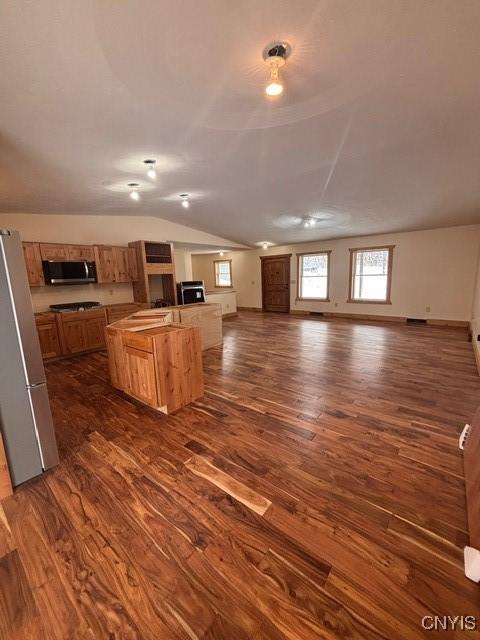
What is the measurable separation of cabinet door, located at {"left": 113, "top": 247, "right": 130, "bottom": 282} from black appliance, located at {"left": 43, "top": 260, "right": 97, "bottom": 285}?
0.46m

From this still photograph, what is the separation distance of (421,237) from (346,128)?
5229mm

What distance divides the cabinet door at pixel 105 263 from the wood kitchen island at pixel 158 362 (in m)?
2.47

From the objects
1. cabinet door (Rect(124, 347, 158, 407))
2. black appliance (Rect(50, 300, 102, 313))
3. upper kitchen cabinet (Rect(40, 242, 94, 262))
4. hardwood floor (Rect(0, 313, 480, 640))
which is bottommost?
hardwood floor (Rect(0, 313, 480, 640))

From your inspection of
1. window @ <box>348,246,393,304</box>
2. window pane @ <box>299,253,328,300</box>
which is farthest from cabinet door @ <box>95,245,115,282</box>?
window @ <box>348,246,393,304</box>

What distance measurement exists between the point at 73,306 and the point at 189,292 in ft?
8.98

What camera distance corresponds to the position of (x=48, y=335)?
436 centimetres

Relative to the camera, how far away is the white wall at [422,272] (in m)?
5.97

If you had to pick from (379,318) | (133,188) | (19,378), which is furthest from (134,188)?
(379,318)

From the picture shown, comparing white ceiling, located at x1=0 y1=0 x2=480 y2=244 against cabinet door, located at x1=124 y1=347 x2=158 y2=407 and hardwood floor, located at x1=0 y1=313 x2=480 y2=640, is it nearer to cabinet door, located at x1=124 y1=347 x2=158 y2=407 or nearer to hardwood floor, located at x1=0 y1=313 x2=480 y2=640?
cabinet door, located at x1=124 y1=347 x2=158 y2=407

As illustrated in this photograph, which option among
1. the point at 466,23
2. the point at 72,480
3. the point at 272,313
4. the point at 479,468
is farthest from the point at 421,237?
the point at 72,480

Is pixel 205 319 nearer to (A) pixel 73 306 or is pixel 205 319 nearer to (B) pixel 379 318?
(A) pixel 73 306

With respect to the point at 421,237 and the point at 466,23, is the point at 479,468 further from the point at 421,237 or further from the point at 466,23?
the point at 421,237

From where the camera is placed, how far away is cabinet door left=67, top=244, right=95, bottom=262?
4.66 metres

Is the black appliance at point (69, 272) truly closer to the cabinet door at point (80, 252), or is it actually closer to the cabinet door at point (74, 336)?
the cabinet door at point (80, 252)
